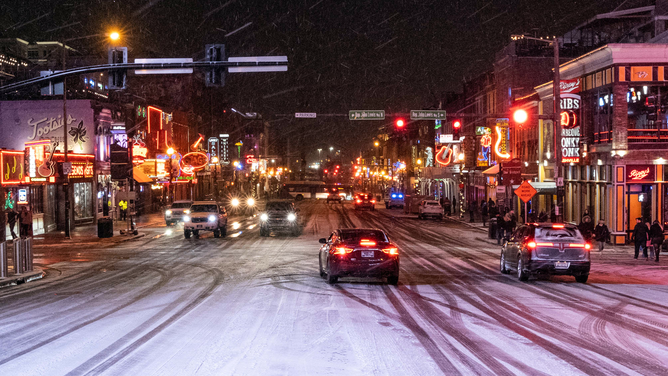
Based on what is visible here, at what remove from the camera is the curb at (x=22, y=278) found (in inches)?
765

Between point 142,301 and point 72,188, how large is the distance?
1341 inches

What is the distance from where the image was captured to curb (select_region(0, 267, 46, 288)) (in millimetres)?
19438

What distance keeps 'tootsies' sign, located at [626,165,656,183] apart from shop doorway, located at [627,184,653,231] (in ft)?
2.02

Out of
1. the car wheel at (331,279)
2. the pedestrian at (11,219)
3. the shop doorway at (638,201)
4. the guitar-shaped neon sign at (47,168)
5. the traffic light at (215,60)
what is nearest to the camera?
the car wheel at (331,279)

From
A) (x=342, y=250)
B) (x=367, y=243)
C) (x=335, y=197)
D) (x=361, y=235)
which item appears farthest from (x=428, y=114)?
(x=335, y=197)

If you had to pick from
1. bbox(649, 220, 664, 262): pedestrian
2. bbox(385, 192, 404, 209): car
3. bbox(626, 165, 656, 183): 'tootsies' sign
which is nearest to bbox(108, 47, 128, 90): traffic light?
bbox(649, 220, 664, 262): pedestrian

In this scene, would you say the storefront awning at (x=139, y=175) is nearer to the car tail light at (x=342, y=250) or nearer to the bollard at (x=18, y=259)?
the bollard at (x=18, y=259)

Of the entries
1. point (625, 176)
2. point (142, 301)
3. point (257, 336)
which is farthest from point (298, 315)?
point (625, 176)

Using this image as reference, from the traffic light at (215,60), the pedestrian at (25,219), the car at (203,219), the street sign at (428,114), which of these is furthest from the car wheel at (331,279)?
the pedestrian at (25,219)

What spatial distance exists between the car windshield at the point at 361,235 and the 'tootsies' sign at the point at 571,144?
21.0 m

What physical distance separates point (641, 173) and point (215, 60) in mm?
23359

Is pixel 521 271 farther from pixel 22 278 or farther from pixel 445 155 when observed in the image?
pixel 445 155

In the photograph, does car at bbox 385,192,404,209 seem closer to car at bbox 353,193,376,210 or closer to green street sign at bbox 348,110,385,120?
car at bbox 353,193,376,210

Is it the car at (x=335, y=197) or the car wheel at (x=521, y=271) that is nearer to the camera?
the car wheel at (x=521, y=271)
